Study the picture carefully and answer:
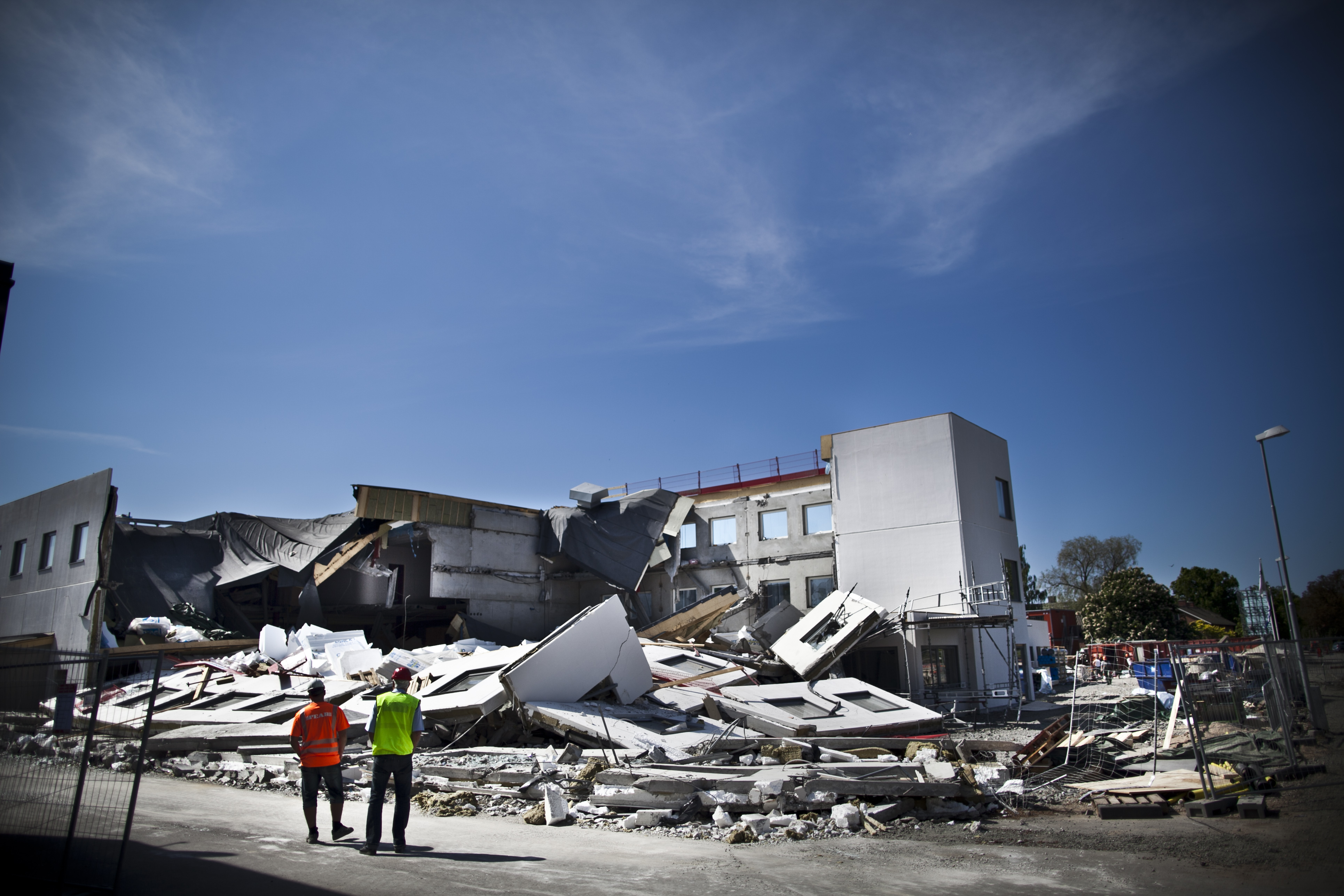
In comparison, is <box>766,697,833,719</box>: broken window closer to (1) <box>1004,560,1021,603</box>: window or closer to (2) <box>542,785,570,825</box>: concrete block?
(2) <box>542,785,570,825</box>: concrete block

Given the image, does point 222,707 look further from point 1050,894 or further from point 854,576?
point 854,576

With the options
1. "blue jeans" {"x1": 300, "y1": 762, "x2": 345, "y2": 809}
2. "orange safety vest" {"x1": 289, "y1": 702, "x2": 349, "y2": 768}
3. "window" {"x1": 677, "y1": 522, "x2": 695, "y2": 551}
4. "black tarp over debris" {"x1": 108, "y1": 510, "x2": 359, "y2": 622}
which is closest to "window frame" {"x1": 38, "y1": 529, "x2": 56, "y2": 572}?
"black tarp over debris" {"x1": 108, "y1": 510, "x2": 359, "y2": 622}

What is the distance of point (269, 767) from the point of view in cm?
1167

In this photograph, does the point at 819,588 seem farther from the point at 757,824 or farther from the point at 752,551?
the point at 757,824

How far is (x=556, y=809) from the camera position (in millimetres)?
8805

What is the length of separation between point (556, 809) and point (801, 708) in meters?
8.28

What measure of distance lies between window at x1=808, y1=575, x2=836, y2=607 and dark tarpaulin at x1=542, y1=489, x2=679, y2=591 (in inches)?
236

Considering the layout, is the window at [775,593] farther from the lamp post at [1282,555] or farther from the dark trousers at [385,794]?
the dark trousers at [385,794]

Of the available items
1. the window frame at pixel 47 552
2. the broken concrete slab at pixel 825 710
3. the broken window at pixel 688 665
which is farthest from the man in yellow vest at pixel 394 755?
the window frame at pixel 47 552

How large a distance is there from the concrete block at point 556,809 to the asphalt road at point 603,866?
208 mm

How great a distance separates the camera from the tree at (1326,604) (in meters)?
10.7

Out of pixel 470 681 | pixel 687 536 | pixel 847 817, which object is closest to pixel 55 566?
pixel 470 681

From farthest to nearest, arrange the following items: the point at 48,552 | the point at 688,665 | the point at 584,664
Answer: the point at 48,552
the point at 688,665
the point at 584,664

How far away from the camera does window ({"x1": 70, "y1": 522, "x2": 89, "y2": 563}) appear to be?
2220 centimetres
